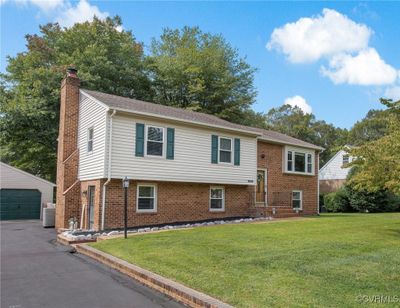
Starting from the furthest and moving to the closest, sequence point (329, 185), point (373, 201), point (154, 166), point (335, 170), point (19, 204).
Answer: point (329, 185) < point (335, 170) < point (19, 204) < point (373, 201) < point (154, 166)

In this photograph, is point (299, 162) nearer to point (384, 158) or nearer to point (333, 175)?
point (384, 158)

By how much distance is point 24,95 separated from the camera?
25.8 meters

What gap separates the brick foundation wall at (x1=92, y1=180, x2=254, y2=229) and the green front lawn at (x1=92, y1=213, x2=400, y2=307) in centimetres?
341

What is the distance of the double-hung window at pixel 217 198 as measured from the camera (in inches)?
714

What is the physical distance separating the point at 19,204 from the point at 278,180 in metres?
18.2

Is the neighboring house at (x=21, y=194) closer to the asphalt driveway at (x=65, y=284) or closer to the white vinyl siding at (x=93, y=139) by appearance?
the white vinyl siding at (x=93, y=139)

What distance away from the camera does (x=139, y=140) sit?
15.3 meters

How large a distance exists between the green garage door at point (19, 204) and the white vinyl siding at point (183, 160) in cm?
1566

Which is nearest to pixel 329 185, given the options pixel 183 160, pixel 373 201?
pixel 373 201

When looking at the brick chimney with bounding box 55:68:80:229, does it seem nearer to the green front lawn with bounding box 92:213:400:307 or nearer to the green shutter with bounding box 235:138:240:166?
the green front lawn with bounding box 92:213:400:307

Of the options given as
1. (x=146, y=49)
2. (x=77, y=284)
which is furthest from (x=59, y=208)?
(x=146, y=49)

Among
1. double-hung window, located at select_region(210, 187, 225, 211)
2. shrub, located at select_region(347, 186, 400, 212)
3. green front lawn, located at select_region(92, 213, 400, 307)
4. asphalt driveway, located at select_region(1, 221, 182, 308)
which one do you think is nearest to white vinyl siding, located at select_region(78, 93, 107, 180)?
green front lawn, located at select_region(92, 213, 400, 307)

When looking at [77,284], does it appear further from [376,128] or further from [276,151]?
[376,128]

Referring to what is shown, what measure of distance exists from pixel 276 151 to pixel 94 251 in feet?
44.1
